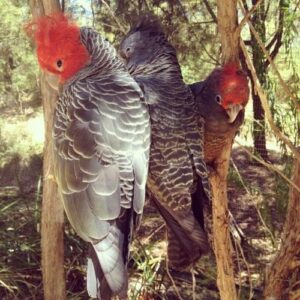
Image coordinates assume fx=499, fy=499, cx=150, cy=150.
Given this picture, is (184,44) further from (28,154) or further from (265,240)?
(28,154)

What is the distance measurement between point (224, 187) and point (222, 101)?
0.25 meters

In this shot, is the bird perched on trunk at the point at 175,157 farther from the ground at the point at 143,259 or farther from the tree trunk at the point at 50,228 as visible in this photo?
the ground at the point at 143,259

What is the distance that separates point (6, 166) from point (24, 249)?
113 cm

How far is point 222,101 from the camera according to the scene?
2.88ft

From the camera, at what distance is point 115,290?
763 millimetres

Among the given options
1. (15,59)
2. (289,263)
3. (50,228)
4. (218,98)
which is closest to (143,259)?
(50,228)

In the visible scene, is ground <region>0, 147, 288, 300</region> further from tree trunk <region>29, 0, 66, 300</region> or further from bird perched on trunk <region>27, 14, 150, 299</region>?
bird perched on trunk <region>27, 14, 150, 299</region>

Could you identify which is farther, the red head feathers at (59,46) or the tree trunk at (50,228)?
the tree trunk at (50,228)

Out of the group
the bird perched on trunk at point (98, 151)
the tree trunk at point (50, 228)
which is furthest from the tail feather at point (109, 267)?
the tree trunk at point (50, 228)

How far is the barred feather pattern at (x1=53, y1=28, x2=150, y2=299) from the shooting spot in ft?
2.55

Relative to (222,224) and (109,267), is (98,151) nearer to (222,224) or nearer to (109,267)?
(109,267)

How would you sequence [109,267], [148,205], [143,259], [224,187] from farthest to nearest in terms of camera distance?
[148,205]
[143,259]
[224,187]
[109,267]

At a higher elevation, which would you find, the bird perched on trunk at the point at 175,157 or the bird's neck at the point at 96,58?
the bird's neck at the point at 96,58

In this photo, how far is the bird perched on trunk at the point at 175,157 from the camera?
0.87 metres
